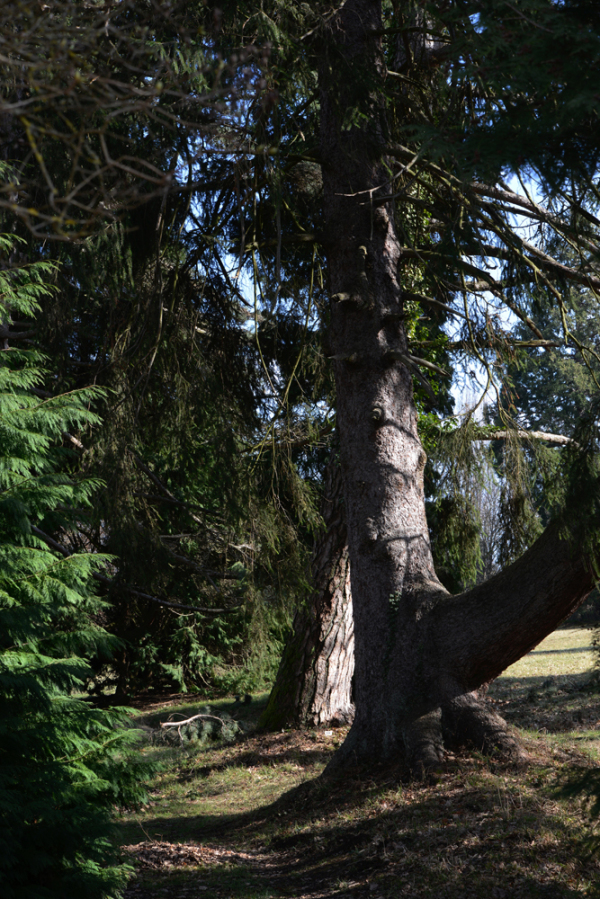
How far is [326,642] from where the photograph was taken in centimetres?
920

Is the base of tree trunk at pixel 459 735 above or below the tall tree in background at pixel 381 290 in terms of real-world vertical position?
below

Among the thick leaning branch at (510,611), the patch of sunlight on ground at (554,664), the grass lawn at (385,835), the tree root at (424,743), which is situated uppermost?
the thick leaning branch at (510,611)

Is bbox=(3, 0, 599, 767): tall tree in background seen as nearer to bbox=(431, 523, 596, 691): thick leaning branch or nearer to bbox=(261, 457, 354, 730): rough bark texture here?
bbox=(431, 523, 596, 691): thick leaning branch

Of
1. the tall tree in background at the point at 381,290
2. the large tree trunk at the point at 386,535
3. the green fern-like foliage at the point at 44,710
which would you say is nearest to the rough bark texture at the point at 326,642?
the tall tree in background at the point at 381,290

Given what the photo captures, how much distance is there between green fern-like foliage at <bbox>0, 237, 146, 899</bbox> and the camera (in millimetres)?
3783

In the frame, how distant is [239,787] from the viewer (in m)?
7.81

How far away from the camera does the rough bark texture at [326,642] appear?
9133 mm

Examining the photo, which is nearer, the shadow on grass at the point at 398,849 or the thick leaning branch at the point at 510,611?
the shadow on grass at the point at 398,849

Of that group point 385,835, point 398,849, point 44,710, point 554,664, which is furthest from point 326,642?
point 554,664

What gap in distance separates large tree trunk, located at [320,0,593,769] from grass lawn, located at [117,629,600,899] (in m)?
0.36

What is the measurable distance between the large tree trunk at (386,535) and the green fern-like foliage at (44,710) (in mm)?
2108

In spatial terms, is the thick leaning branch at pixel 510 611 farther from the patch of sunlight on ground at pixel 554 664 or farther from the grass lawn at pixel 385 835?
the patch of sunlight on ground at pixel 554 664

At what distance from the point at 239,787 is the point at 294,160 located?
20.9ft

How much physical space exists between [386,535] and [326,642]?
12.3 ft
